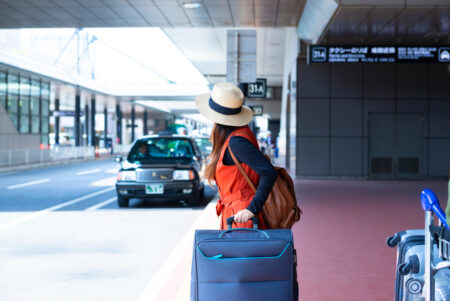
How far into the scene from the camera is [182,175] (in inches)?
456

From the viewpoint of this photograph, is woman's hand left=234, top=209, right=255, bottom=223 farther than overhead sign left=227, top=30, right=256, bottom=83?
No

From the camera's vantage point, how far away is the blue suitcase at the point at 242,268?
2.68 metres

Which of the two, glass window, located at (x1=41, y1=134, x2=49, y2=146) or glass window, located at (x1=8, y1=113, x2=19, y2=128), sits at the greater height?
glass window, located at (x1=8, y1=113, x2=19, y2=128)

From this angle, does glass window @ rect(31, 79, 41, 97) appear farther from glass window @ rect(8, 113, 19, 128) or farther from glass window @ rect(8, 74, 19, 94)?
glass window @ rect(8, 113, 19, 128)

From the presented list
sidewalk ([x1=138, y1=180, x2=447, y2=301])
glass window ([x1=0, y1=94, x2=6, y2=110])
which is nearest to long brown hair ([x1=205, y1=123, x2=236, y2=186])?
sidewalk ([x1=138, y1=180, x2=447, y2=301])

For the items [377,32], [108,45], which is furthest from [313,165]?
[108,45]

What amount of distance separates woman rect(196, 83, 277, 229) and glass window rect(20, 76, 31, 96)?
1311 inches

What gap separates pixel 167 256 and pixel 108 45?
50522mm

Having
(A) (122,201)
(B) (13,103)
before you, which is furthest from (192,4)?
(B) (13,103)

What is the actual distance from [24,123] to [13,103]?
6.18 ft

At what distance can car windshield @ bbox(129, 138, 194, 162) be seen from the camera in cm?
1232

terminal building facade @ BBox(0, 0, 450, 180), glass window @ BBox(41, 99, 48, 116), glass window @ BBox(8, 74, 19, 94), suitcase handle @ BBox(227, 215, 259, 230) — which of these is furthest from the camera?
glass window @ BBox(41, 99, 48, 116)

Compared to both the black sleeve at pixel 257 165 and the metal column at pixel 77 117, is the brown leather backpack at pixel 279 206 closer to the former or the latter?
the black sleeve at pixel 257 165

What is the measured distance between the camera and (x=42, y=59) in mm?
38594
